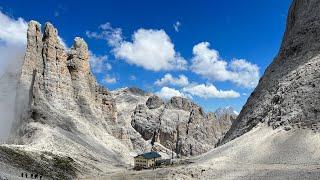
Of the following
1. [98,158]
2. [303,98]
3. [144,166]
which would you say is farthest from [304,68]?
[98,158]

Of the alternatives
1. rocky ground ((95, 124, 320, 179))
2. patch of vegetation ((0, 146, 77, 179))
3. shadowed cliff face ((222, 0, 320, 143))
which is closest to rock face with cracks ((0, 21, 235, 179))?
patch of vegetation ((0, 146, 77, 179))

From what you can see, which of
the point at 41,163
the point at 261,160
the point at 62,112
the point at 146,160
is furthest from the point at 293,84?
the point at 62,112

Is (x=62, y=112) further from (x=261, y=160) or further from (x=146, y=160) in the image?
(x=261, y=160)

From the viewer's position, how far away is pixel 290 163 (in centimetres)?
7869

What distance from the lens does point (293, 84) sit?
98.9m

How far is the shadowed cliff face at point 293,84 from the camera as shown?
92000mm

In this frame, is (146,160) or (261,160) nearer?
(261,160)

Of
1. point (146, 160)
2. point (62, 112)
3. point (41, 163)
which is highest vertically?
point (62, 112)

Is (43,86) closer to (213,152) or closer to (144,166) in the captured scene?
(144,166)

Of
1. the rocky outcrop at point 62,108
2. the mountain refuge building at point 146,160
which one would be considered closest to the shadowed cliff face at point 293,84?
the mountain refuge building at point 146,160

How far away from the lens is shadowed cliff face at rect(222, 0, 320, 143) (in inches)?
3622

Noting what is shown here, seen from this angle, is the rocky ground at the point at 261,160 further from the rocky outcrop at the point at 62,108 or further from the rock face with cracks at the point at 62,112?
the rocky outcrop at the point at 62,108

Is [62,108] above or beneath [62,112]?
above

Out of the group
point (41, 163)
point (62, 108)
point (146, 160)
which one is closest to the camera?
point (41, 163)
